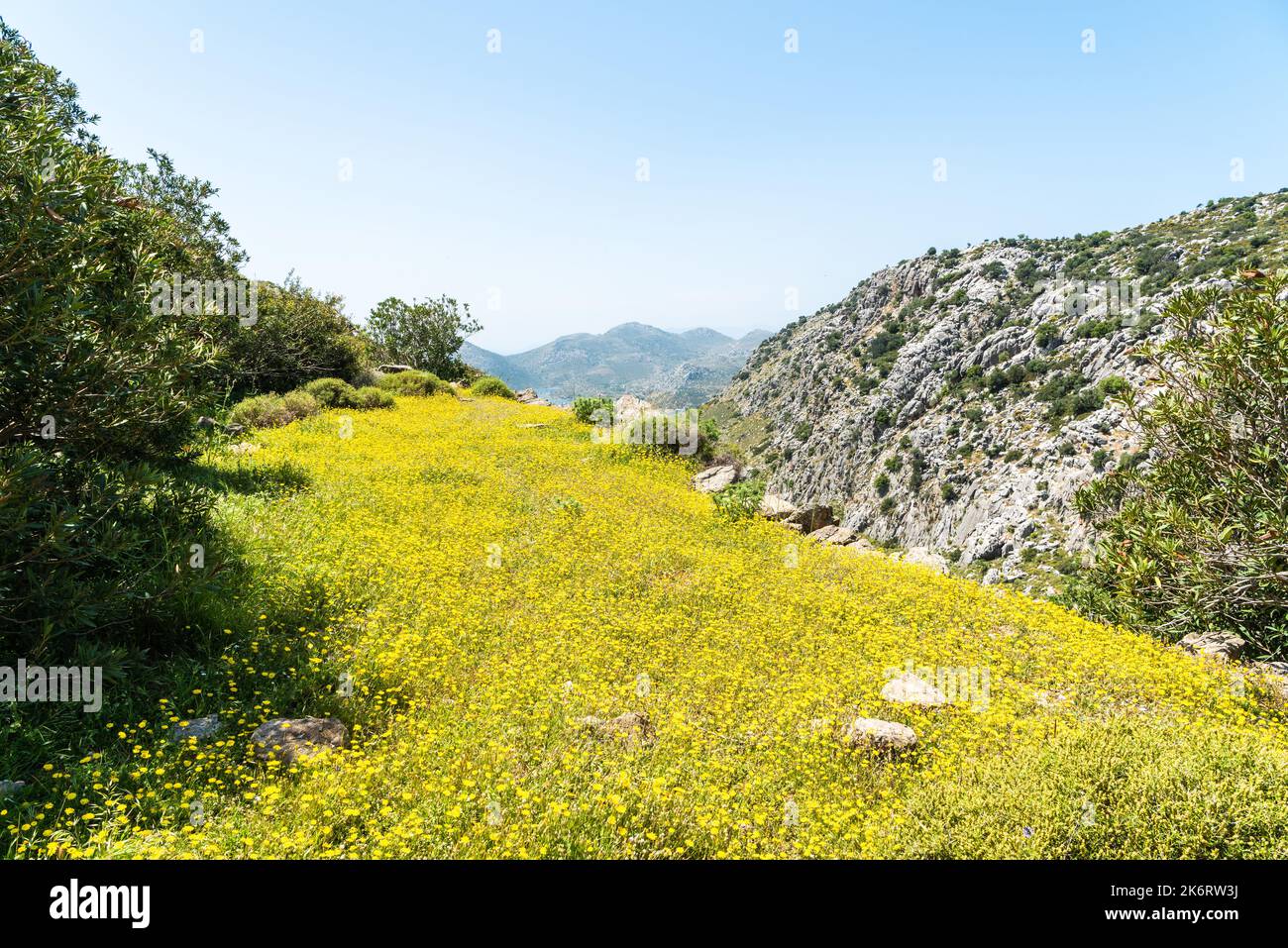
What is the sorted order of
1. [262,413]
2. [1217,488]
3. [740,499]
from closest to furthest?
[1217,488], [740,499], [262,413]

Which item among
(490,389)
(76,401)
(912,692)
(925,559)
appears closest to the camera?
(76,401)

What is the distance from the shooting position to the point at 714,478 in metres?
A: 25.1

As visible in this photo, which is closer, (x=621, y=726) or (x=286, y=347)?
(x=621, y=726)

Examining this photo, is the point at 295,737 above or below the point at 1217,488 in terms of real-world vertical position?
below

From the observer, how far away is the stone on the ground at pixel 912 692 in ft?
29.7

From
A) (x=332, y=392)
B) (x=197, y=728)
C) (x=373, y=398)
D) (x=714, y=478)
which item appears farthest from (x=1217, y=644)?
(x=332, y=392)

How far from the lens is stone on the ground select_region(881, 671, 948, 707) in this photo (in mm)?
9055

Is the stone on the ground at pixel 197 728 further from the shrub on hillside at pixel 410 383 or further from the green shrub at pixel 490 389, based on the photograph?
the green shrub at pixel 490 389

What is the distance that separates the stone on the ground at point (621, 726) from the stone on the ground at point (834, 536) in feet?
41.3

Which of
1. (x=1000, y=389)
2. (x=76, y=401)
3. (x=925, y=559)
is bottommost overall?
(x=925, y=559)

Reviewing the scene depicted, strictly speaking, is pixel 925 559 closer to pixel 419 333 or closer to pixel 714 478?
pixel 714 478

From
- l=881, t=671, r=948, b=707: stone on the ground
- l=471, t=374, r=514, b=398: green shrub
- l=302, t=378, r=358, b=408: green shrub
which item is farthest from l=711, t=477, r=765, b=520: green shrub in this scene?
l=471, t=374, r=514, b=398: green shrub

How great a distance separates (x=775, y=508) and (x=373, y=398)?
2374cm

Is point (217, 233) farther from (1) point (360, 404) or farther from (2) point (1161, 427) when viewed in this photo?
(2) point (1161, 427)
